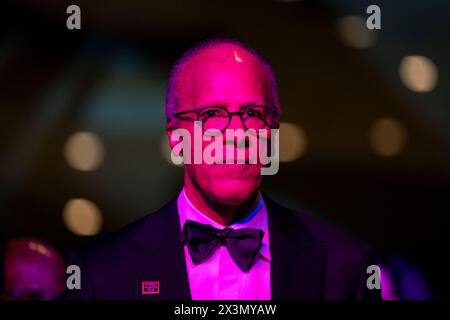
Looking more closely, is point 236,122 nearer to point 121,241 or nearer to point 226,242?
point 226,242

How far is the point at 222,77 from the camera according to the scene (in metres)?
1.90

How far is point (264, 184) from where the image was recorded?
8.20 feet

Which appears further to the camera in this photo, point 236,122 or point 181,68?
point 181,68

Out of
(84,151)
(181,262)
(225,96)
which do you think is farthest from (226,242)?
(84,151)

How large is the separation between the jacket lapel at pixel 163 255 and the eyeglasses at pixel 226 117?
33 centimetres

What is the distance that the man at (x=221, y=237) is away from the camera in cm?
189

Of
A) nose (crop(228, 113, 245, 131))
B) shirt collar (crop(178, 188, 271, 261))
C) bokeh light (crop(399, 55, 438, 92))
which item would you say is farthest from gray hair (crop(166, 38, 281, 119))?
bokeh light (crop(399, 55, 438, 92))

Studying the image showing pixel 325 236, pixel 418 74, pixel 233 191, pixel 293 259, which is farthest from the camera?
pixel 418 74

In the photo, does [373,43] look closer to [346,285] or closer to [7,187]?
[346,285]

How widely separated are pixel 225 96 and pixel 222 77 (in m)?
0.06

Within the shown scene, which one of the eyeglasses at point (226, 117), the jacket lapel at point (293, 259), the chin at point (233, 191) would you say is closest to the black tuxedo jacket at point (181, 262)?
the jacket lapel at point (293, 259)

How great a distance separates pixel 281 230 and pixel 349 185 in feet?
2.05

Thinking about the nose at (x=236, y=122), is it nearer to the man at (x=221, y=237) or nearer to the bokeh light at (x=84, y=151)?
the man at (x=221, y=237)

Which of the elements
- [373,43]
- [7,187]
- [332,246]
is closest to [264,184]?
[332,246]
